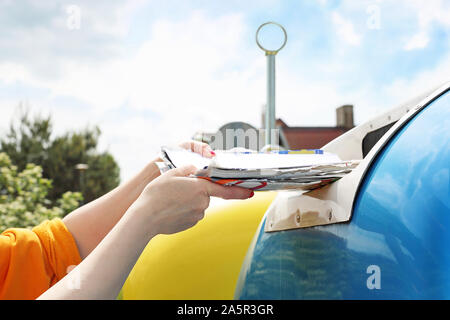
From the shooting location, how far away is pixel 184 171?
107 centimetres

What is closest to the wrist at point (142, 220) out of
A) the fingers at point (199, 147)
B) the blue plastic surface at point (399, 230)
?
the fingers at point (199, 147)

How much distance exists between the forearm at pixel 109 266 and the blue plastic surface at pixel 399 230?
17.0 inches

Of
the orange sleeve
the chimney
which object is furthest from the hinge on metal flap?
the chimney

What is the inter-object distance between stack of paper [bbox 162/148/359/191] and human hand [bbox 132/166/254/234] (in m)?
0.03

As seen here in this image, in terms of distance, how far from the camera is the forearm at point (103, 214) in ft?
5.22

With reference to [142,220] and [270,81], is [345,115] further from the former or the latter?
[142,220]

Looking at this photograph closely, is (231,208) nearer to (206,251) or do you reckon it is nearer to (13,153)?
(206,251)

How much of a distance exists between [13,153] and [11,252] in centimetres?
1585

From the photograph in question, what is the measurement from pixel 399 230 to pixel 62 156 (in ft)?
58.3

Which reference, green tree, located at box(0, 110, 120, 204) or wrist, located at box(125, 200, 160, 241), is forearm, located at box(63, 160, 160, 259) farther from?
green tree, located at box(0, 110, 120, 204)

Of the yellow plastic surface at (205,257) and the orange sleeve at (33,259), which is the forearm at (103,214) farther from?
the yellow plastic surface at (205,257)

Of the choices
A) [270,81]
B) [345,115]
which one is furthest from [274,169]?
[345,115]

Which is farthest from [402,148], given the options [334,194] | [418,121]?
[334,194]

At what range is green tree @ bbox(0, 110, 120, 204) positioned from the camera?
16.2 m
